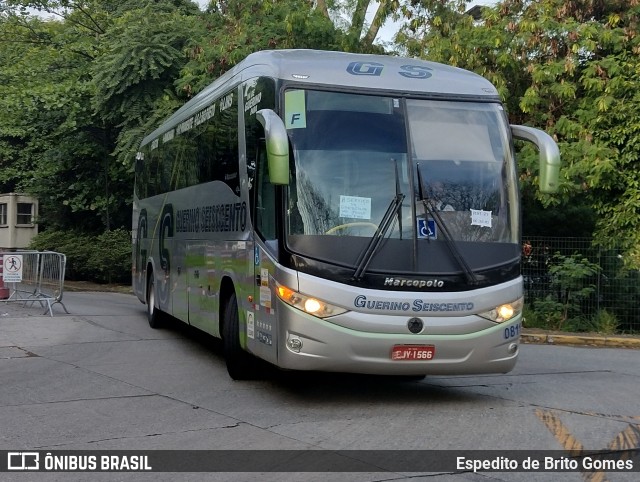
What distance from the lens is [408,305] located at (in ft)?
26.4

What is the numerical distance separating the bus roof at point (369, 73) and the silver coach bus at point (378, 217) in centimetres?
2

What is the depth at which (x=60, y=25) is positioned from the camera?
1444 inches

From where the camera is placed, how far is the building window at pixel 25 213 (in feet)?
143

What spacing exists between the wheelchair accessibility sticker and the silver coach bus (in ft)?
0.04

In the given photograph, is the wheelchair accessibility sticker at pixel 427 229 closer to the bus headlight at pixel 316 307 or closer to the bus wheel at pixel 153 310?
the bus headlight at pixel 316 307

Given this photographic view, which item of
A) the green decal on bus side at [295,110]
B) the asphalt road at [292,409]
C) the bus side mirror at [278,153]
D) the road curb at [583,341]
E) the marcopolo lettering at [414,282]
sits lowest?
the road curb at [583,341]

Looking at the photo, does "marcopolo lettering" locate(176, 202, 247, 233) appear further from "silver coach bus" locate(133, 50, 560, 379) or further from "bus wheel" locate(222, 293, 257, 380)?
"bus wheel" locate(222, 293, 257, 380)

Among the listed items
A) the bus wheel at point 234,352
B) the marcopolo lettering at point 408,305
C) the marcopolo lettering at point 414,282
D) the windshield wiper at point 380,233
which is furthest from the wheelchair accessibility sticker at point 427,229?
the bus wheel at point 234,352

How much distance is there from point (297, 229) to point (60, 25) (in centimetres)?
3192

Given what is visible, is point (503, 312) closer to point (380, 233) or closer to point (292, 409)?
point (380, 233)

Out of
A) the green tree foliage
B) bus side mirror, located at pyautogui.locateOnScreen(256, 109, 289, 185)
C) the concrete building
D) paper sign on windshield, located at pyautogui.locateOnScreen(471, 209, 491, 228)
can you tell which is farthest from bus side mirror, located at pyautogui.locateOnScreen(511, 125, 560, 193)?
the concrete building

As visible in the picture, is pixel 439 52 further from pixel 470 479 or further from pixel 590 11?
pixel 470 479

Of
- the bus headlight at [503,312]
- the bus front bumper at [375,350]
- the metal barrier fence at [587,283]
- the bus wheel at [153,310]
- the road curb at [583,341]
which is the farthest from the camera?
the metal barrier fence at [587,283]

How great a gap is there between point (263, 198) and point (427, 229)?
177 cm
